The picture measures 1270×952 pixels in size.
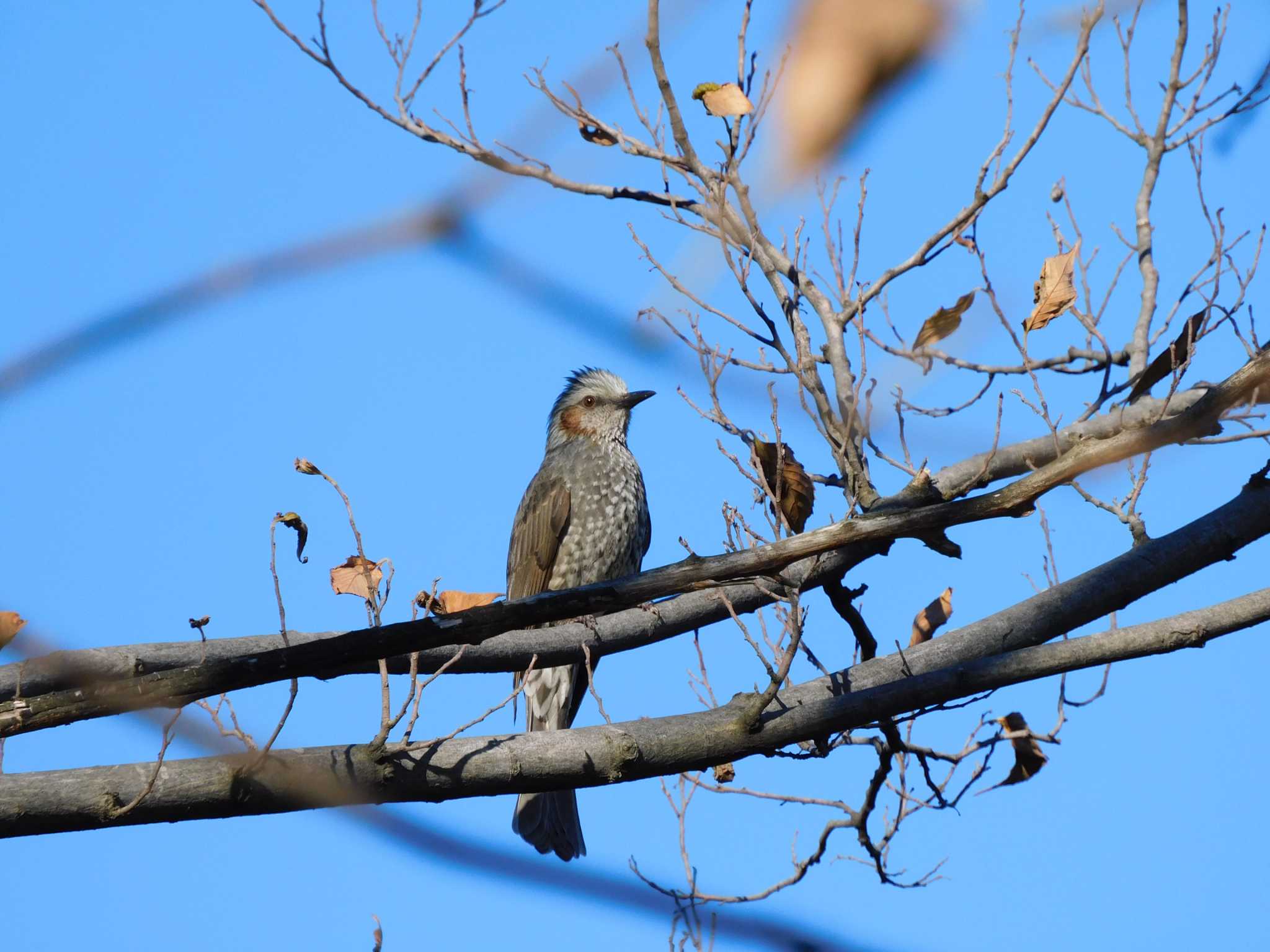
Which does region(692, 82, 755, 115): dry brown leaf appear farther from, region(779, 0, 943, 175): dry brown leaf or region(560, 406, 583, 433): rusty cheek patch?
region(560, 406, 583, 433): rusty cheek patch

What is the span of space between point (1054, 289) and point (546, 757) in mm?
2464

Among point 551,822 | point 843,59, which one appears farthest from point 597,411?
point 843,59

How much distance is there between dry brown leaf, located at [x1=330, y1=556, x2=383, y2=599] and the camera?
3.90 meters

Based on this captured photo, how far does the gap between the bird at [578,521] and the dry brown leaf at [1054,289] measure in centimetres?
386

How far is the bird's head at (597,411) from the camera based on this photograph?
29.1ft

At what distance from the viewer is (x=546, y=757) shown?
3686 mm

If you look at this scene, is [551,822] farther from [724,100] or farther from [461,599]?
[724,100]

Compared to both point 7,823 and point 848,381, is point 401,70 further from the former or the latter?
point 7,823

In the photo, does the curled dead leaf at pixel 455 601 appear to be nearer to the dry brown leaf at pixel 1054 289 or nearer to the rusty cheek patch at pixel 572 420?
the dry brown leaf at pixel 1054 289

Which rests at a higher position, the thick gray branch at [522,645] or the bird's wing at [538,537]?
the bird's wing at [538,537]

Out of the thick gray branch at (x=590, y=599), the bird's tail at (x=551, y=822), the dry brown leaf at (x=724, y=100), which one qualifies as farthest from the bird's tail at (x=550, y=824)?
the dry brown leaf at (x=724, y=100)

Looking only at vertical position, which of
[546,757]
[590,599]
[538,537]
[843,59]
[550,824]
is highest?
[538,537]

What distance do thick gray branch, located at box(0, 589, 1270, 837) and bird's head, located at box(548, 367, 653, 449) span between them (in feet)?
15.9

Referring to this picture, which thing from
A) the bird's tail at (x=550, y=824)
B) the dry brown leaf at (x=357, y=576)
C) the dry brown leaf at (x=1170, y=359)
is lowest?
A: the bird's tail at (x=550, y=824)
